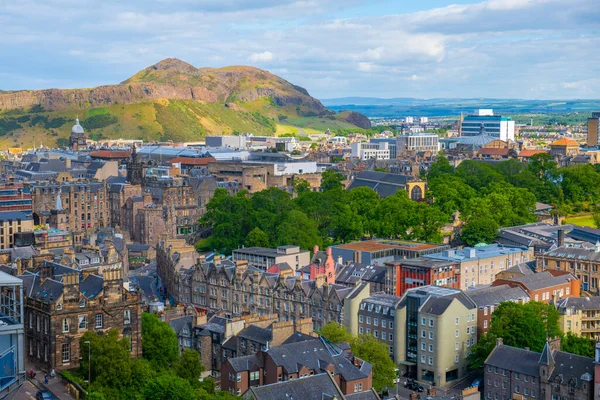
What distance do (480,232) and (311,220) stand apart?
25792 mm

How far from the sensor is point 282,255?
11444 cm

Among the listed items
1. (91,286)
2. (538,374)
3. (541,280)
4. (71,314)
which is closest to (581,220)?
(541,280)

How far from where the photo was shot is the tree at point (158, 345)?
73.3 metres

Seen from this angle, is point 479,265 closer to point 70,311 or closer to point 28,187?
point 70,311

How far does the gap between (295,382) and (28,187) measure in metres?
95.0

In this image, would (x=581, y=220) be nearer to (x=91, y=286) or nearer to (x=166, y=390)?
(x=91, y=286)

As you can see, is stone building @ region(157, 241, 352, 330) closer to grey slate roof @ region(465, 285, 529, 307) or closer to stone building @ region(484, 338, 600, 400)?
grey slate roof @ region(465, 285, 529, 307)

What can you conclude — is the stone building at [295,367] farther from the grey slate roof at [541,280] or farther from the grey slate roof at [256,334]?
the grey slate roof at [541,280]

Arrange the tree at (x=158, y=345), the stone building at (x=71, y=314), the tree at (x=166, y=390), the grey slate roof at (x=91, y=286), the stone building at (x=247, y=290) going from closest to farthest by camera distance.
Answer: the tree at (x=166, y=390)
the stone building at (x=71, y=314)
the grey slate roof at (x=91, y=286)
the tree at (x=158, y=345)
the stone building at (x=247, y=290)

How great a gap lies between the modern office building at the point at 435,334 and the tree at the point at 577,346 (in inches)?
357

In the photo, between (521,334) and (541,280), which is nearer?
(521,334)

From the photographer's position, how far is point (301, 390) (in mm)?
65625

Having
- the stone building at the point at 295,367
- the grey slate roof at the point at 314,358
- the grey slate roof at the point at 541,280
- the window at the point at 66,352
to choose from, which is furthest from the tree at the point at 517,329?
the window at the point at 66,352

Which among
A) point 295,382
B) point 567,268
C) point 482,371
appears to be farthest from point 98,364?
point 567,268
